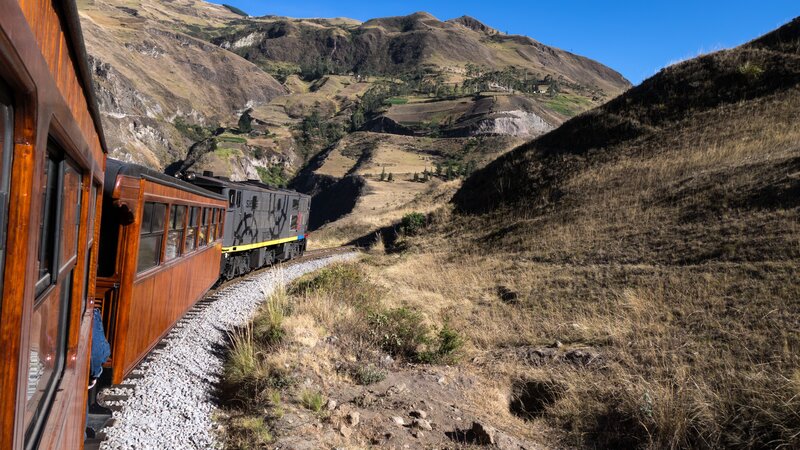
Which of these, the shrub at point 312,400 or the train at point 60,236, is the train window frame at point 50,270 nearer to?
the train at point 60,236

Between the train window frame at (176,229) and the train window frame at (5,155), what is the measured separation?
18.1 ft

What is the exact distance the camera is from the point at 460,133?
280 ft

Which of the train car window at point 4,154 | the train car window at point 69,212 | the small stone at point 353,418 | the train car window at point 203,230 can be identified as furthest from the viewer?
the train car window at point 203,230

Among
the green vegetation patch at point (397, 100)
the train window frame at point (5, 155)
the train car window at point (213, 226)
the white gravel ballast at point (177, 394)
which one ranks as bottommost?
the white gravel ballast at point (177, 394)

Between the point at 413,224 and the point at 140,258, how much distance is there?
20.7 meters

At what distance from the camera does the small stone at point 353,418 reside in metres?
5.38

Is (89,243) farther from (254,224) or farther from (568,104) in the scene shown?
(568,104)

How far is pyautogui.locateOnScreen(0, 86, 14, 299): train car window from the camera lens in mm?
1272

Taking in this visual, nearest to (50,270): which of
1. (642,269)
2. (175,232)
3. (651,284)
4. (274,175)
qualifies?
(175,232)

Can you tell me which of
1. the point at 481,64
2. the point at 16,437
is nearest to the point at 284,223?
the point at 16,437

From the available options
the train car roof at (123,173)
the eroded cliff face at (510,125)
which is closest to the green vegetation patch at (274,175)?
the eroded cliff face at (510,125)

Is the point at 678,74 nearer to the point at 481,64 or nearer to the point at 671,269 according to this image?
the point at 671,269

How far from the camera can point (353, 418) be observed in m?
5.41

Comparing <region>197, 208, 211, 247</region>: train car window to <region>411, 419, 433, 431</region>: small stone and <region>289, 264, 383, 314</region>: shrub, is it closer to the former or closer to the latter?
<region>289, 264, 383, 314</region>: shrub
